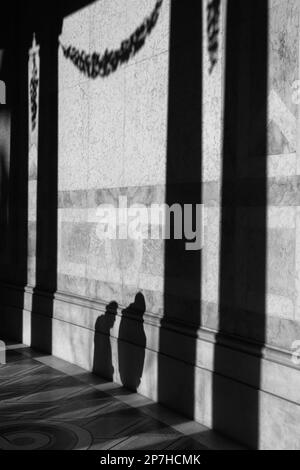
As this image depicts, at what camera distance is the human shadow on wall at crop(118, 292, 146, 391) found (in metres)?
5.89

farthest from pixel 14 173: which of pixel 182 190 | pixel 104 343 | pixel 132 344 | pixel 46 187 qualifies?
pixel 182 190

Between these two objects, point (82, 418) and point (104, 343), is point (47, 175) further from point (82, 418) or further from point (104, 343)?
point (82, 418)

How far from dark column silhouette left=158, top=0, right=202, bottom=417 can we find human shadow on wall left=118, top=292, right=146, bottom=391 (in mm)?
340

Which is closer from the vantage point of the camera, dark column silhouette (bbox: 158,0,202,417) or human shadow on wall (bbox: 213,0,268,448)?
human shadow on wall (bbox: 213,0,268,448)

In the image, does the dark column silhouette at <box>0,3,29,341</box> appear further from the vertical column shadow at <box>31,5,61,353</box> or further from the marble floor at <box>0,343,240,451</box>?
the marble floor at <box>0,343,240,451</box>

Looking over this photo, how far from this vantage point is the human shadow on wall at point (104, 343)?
6.34 metres

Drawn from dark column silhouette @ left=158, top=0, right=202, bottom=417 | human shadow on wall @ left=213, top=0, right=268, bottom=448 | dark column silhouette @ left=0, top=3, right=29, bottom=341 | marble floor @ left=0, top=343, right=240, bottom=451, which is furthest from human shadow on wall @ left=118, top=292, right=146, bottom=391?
dark column silhouette @ left=0, top=3, right=29, bottom=341

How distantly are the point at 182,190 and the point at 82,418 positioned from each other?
88.1 inches

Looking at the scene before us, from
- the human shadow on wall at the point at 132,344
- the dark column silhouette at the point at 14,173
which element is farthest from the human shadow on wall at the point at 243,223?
the dark column silhouette at the point at 14,173

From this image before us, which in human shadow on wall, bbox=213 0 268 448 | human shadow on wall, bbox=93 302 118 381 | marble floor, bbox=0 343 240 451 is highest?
human shadow on wall, bbox=213 0 268 448

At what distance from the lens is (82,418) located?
5090mm

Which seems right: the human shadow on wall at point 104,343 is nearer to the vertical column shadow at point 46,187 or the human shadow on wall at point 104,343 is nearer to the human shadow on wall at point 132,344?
the human shadow on wall at point 132,344

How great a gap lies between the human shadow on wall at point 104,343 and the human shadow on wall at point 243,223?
5.45 feet
